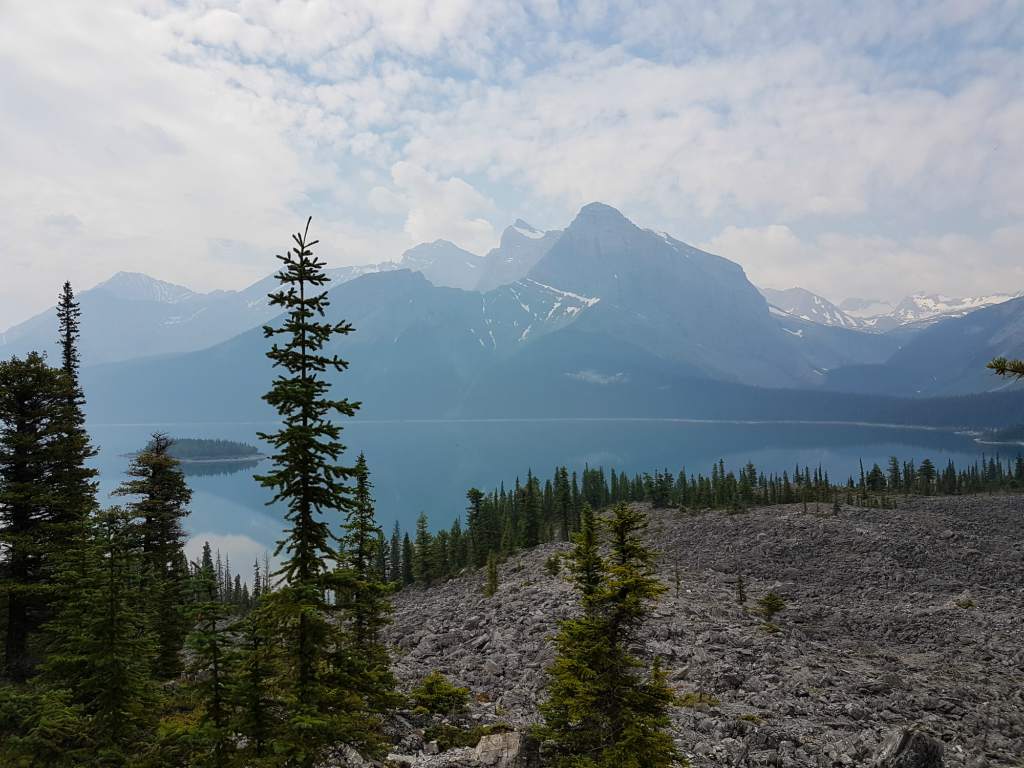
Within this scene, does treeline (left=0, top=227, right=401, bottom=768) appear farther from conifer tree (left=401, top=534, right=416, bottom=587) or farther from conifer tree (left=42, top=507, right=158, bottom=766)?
conifer tree (left=401, top=534, right=416, bottom=587)

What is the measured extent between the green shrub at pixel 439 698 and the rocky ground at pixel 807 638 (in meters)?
1.07

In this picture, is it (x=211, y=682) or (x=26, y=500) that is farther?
(x=26, y=500)

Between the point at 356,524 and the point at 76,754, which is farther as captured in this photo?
the point at 356,524

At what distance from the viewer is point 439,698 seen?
2433 cm

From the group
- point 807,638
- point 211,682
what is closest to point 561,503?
point 807,638

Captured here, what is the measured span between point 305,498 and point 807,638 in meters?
40.4

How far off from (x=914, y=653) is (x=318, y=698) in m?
40.4

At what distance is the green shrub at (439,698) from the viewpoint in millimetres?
24047

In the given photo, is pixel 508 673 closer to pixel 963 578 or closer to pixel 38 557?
pixel 38 557

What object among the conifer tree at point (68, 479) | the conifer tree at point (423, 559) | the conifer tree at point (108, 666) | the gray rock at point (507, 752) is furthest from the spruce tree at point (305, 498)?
the conifer tree at point (423, 559)

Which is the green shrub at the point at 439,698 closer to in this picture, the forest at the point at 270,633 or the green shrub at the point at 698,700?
the forest at the point at 270,633

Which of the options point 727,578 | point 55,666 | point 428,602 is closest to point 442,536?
point 428,602

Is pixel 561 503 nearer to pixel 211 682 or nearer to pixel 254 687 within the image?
pixel 211 682

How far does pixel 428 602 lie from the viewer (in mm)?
61594
